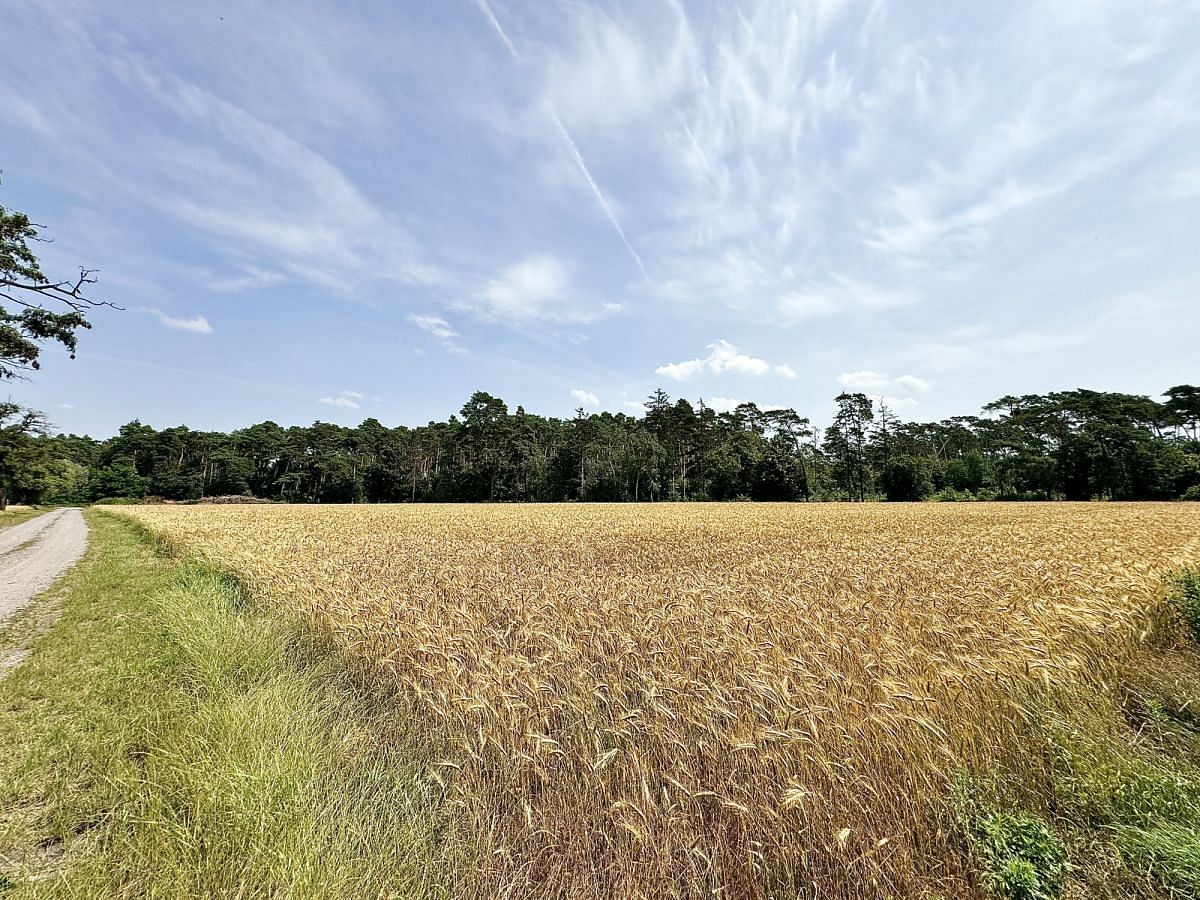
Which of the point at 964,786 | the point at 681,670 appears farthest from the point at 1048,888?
the point at 681,670

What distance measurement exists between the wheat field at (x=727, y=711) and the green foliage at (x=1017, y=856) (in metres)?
0.14

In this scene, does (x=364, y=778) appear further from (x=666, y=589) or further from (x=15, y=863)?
(x=666, y=589)

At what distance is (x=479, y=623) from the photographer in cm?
500

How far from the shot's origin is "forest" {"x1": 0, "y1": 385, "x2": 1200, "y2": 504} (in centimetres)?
6775

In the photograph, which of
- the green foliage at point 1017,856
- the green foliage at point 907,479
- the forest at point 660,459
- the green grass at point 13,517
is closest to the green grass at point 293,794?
the green foliage at point 1017,856

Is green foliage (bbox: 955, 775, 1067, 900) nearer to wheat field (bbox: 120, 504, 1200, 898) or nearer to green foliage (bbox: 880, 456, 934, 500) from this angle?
wheat field (bbox: 120, 504, 1200, 898)

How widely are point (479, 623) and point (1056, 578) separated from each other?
758 centimetres

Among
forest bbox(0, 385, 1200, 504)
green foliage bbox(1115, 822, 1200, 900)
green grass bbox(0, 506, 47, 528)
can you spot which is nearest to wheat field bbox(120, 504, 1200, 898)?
green foliage bbox(1115, 822, 1200, 900)

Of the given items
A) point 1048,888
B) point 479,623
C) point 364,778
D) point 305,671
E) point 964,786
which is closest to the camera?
point 1048,888

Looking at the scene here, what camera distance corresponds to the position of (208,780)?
111 inches

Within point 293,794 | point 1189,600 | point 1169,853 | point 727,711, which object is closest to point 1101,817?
point 1169,853

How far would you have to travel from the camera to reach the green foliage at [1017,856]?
203 centimetres

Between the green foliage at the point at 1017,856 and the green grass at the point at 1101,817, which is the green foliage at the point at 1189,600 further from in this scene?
the green foliage at the point at 1017,856

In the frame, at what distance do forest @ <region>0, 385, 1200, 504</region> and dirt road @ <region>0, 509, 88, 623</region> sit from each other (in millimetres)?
36460
